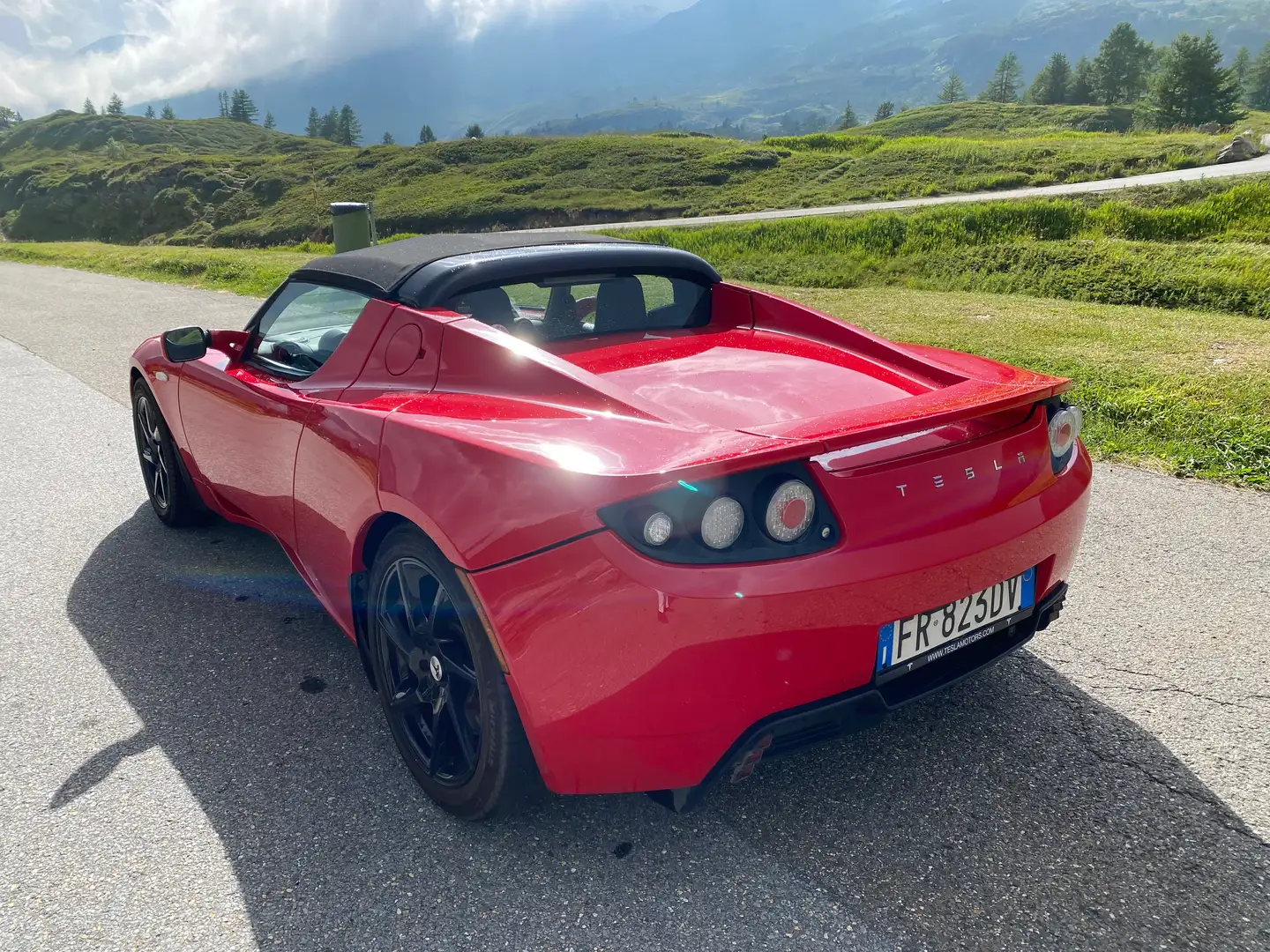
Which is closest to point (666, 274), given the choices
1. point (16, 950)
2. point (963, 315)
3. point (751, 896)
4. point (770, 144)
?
point (751, 896)

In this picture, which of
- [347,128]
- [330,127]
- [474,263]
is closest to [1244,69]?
[347,128]

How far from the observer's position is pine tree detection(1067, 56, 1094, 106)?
9475 centimetres

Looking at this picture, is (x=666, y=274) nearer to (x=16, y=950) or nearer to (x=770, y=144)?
(x=16, y=950)

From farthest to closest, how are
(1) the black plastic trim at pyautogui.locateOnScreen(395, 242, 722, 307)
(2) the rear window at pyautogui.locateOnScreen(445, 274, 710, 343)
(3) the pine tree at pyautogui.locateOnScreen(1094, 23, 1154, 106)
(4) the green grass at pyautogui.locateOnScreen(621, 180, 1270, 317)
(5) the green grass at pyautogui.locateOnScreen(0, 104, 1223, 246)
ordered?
(3) the pine tree at pyautogui.locateOnScreen(1094, 23, 1154, 106) → (5) the green grass at pyautogui.locateOnScreen(0, 104, 1223, 246) → (4) the green grass at pyautogui.locateOnScreen(621, 180, 1270, 317) → (2) the rear window at pyautogui.locateOnScreen(445, 274, 710, 343) → (1) the black plastic trim at pyautogui.locateOnScreen(395, 242, 722, 307)

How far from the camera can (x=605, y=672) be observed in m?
1.78

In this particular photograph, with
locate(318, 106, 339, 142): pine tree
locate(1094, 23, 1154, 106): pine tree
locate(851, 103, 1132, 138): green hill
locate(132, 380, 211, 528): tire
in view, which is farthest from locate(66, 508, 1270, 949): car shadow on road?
locate(318, 106, 339, 142): pine tree

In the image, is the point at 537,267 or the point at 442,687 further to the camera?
the point at 537,267

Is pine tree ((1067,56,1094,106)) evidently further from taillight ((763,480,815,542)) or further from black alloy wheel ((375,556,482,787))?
black alloy wheel ((375,556,482,787))

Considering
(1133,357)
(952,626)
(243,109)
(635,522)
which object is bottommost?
(1133,357)

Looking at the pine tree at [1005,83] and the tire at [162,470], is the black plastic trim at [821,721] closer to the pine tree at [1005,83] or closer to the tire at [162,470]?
the tire at [162,470]

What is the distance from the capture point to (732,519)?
1.77 m

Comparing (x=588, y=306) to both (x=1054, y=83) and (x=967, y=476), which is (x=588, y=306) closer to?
(x=967, y=476)

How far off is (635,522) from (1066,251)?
12.5 meters

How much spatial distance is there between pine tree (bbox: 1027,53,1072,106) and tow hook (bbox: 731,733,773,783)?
117321mm
